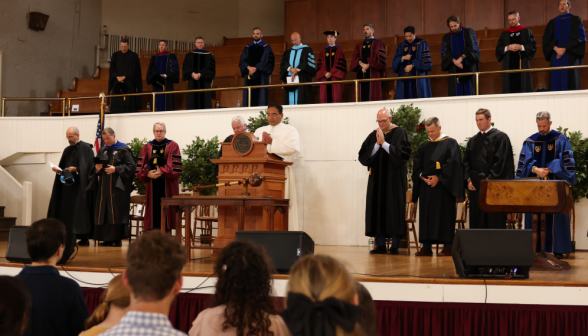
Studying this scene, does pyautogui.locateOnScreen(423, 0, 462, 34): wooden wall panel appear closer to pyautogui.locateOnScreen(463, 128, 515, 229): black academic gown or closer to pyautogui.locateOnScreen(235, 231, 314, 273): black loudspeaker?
pyautogui.locateOnScreen(463, 128, 515, 229): black academic gown

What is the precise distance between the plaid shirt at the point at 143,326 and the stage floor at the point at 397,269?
2.46 m

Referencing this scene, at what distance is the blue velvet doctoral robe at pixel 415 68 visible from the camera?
32.3 ft

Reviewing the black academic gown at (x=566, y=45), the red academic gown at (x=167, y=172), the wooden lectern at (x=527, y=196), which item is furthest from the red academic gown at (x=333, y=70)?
the wooden lectern at (x=527, y=196)

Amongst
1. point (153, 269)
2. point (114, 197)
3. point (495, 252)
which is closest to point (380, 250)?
point (495, 252)

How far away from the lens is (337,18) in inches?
567

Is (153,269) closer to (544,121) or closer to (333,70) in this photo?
(544,121)

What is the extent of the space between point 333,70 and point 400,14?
436cm

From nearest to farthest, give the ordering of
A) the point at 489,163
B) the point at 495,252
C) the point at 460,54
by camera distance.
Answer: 1. the point at 495,252
2. the point at 489,163
3. the point at 460,54

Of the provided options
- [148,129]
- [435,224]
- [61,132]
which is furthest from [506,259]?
[61,132]

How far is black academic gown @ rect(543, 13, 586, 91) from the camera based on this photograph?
28.9 ft

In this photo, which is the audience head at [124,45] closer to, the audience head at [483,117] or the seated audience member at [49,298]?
the audience head at [483,117]

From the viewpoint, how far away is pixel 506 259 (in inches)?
175

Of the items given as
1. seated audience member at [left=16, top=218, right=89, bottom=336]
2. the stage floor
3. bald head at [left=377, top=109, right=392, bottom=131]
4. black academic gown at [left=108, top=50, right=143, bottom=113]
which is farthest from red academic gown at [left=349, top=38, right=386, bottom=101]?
seated audience member at [left=16, top=218, right=89, bottom=336]

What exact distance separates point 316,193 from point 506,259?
17.6ft
